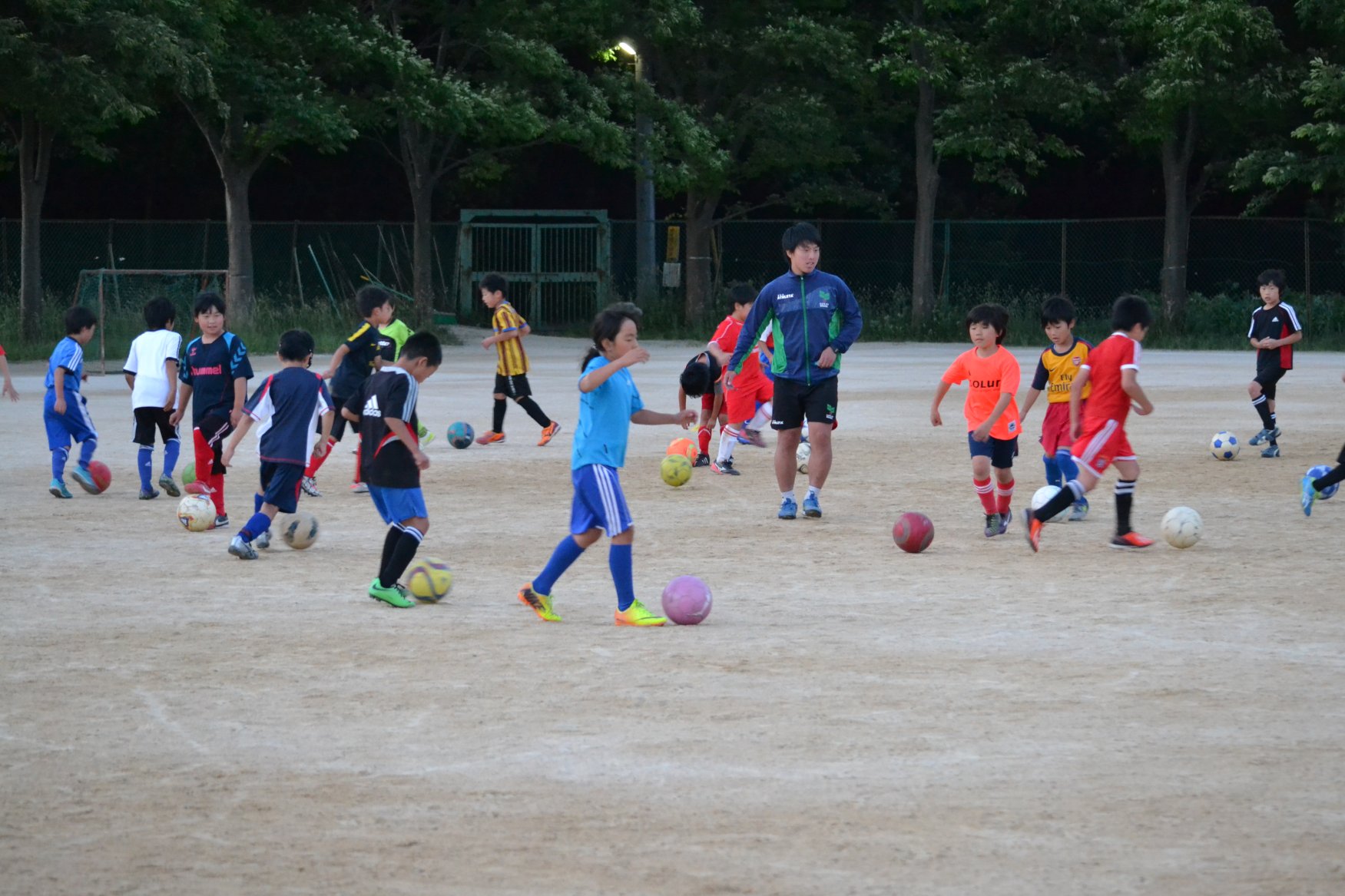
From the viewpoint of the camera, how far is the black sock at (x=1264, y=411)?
50.5 feet

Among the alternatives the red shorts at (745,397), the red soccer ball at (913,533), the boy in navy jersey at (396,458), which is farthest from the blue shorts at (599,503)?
the red shorts at (745,397)

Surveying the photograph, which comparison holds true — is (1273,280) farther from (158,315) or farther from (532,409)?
(158,315)

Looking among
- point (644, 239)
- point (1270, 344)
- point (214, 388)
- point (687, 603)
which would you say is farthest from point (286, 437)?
point (644, 239)

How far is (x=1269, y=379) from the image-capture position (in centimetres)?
1571

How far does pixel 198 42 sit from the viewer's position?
2869 centimetres

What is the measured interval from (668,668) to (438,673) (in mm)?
977

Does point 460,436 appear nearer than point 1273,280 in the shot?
No

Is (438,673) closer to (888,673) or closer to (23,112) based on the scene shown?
(888,673)

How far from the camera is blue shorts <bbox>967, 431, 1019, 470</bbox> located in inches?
427

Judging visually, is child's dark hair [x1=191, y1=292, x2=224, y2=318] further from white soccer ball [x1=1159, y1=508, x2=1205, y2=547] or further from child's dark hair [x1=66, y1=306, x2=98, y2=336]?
white soccer ball [x1=1159, y1=508, x2=1205, y2=547]

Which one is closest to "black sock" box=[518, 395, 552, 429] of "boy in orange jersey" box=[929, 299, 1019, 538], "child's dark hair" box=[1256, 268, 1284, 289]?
"boy in orange jersey" box=[929, 299, 1019, 538]

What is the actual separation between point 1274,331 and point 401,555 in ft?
33.3

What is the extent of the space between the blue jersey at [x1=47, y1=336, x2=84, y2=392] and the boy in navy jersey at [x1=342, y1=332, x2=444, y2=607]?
5007mm

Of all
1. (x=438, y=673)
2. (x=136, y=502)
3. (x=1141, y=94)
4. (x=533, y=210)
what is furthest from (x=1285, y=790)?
(x=533, y=210)
